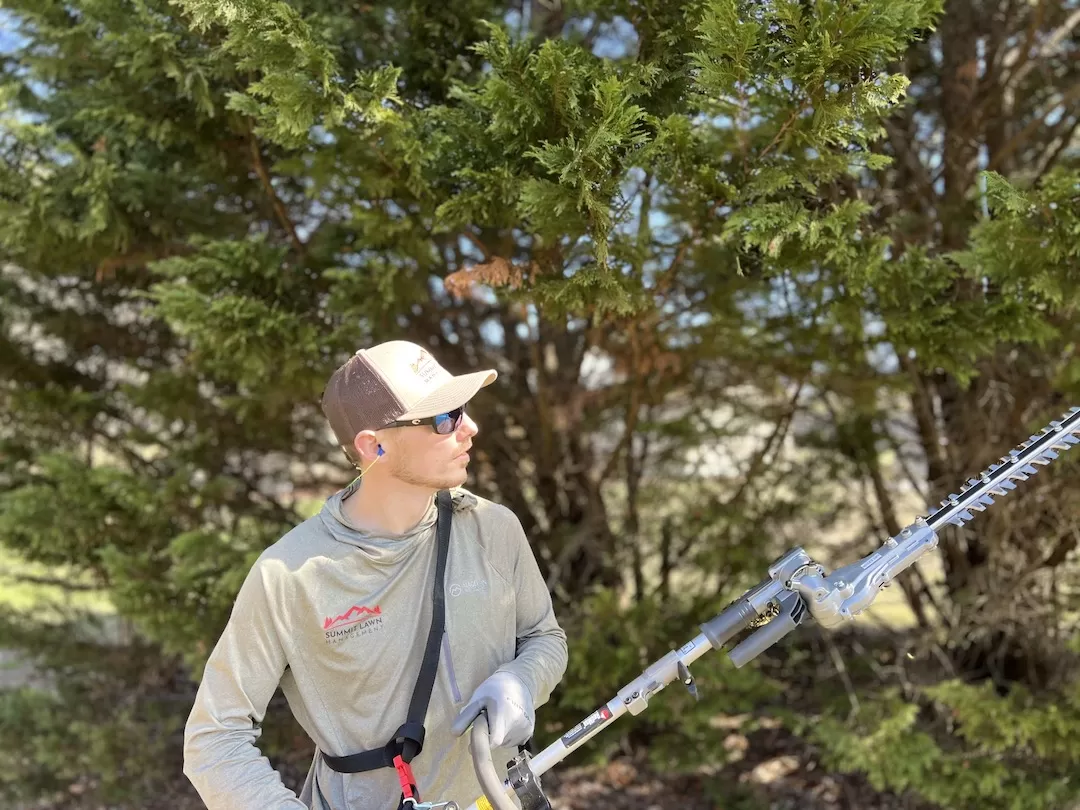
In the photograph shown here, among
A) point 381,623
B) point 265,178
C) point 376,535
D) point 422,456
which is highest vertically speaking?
point 265,178

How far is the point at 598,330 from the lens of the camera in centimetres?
409

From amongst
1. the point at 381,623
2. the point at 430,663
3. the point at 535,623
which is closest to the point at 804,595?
the point at 535,623

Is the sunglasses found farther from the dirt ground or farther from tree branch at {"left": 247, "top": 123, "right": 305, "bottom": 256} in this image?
the dirt ground

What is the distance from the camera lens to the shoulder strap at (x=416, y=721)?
1.90 meters

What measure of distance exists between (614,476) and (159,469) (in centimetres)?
274

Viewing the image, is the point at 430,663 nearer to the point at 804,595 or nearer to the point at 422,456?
the point at 422,456

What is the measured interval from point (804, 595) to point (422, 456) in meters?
0.92

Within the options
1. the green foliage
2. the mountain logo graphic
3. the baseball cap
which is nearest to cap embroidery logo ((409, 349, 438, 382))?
the baseball cap

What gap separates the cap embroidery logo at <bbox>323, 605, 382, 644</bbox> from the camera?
1.92 meters

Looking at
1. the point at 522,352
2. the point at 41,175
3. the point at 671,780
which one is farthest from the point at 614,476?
the point at 41,175

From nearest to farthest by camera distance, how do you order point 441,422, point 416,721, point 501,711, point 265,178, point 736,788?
1. point 501,711
2. point 416,721
3. point 441,422
4. point 265,178
5. point 736,788

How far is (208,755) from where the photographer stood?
178cm

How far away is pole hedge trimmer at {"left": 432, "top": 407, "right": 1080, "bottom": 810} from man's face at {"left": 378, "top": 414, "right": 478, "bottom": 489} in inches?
24.9

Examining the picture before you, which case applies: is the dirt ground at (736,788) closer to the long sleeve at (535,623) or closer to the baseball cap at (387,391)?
the long sleeve at (535,623)
